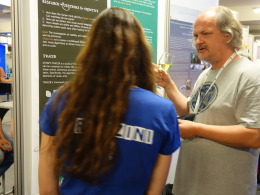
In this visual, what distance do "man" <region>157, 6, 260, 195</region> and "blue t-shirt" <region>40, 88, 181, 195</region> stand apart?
48 cm

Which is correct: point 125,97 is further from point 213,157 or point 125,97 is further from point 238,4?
point 238,4

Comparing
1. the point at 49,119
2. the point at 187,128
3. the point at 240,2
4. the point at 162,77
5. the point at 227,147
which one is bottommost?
the point at 227,147

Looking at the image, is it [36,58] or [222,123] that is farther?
[36,58]

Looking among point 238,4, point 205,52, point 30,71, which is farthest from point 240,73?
point 238,4

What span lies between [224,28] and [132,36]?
Answer: 80 centimetres

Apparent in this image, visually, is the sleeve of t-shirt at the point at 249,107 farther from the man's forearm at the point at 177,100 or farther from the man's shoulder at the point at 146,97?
the man's shoulder at the point at 146,97

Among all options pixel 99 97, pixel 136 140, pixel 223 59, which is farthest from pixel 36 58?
pixel 223 59

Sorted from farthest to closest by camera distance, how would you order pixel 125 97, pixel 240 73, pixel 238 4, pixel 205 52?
pixel 238 4, pixel 205 52, pixel 240 73, pixel 125 97

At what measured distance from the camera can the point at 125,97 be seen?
73 cm

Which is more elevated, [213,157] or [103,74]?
[103,74]

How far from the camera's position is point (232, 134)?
117 centimetres

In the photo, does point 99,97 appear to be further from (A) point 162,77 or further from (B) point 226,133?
(A) point 162,77

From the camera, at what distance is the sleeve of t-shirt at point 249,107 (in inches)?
44.4

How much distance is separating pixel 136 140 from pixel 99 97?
19 cm
